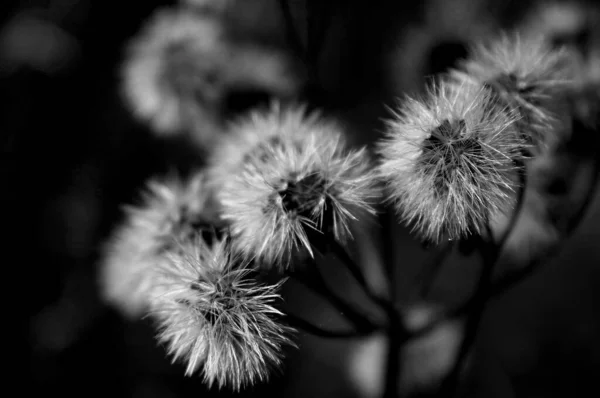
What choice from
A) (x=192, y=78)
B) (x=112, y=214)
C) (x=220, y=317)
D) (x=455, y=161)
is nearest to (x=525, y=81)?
(x=455, y=161)

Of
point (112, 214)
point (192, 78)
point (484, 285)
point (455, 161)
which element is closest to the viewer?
point (455, 161)

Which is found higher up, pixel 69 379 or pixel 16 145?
pixel 16 145

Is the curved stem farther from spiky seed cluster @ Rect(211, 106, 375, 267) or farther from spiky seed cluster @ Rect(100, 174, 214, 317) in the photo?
spiky seed cluster @ Rect(100, 174, 214, 317)

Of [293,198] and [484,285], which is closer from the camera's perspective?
[293,198]

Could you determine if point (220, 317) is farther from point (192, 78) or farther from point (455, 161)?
point (192, 78)

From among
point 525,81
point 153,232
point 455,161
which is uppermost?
point 525,81

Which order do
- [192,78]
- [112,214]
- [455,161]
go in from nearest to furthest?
[455,161] → [192,78] → [112,214]

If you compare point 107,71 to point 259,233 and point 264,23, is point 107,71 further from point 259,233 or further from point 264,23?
point 259,233

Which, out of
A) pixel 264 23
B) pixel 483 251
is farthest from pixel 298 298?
pixel 264 23
